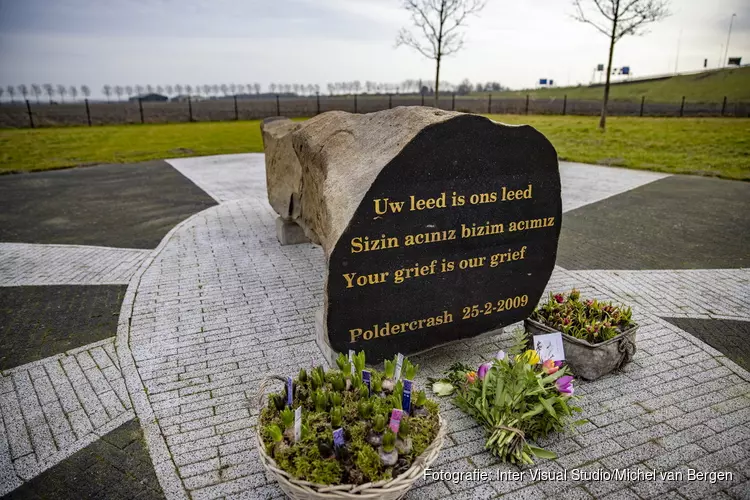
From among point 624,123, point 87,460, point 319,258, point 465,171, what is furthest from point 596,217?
point 624,123

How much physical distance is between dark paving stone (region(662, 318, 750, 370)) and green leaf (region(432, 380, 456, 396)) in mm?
2869

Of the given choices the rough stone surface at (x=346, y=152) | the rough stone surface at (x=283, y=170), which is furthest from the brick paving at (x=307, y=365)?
the rough stone surface at (x=346, y=152)

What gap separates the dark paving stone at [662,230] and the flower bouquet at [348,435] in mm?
5182

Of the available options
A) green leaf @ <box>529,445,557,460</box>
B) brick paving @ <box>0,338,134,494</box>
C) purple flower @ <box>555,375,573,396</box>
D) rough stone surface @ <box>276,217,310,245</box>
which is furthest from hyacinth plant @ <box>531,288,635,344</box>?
rough stone surface @ <box>276,217,310,245</box>

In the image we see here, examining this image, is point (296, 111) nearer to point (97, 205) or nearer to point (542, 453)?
point (97, 205)

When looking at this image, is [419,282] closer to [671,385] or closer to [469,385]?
[469,385]

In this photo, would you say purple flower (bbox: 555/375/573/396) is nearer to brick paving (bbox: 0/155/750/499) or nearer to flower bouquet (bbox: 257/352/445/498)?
brick paving (bbox: 0/155/750/499)

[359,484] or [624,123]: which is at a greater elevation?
[624,123]

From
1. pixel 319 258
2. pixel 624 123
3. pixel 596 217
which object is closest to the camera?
pixel 319 258

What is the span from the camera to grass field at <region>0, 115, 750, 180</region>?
16922 mm

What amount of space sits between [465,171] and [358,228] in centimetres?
106

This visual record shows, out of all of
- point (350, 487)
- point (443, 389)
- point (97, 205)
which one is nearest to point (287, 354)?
point (443, 389)

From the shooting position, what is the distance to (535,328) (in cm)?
482

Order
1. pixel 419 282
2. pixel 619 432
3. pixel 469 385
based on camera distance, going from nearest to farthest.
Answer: pixel 619 432, pixel 469 385, pixel 419 282
